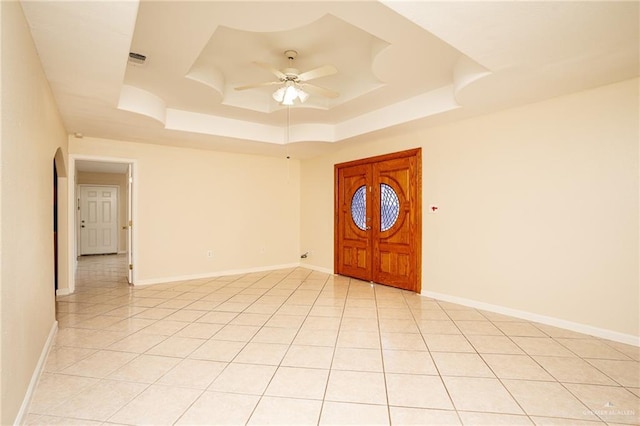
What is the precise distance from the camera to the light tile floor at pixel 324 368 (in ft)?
6.05

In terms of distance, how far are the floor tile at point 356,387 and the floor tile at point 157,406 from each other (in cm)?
Result: 90

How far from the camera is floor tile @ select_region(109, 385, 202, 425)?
1.78 meters

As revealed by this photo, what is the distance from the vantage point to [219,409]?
1.87 meters

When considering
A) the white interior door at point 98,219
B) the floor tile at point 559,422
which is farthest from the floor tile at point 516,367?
the white interior door at point 98,219

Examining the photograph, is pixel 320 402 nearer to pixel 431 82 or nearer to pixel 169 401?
pixel 169 401

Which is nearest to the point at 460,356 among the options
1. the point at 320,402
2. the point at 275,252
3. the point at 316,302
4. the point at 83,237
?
the point at 320,402

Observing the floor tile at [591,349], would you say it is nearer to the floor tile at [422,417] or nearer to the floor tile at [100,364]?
the floor tile at [422,417]

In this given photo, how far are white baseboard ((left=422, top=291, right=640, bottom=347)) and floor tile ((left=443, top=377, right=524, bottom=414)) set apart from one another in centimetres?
160

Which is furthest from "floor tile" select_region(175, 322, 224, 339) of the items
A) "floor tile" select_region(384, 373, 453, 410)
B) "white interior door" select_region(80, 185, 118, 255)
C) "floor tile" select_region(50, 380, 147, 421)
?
"white interior door" select_region(80, 185, 118, 255)

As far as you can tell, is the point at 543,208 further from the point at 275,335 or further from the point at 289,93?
the point at 275,335

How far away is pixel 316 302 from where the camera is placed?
414 cm

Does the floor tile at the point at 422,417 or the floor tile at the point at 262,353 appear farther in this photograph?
the floor tile at the point at 262,353

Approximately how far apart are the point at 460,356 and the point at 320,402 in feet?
4.33

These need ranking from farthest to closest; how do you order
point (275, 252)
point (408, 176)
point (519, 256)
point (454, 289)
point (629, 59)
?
1. point (275, 252)
2. point (408, 176)
3. point (454, 289)
4. point (519, 256)
5. point (629, 59)
